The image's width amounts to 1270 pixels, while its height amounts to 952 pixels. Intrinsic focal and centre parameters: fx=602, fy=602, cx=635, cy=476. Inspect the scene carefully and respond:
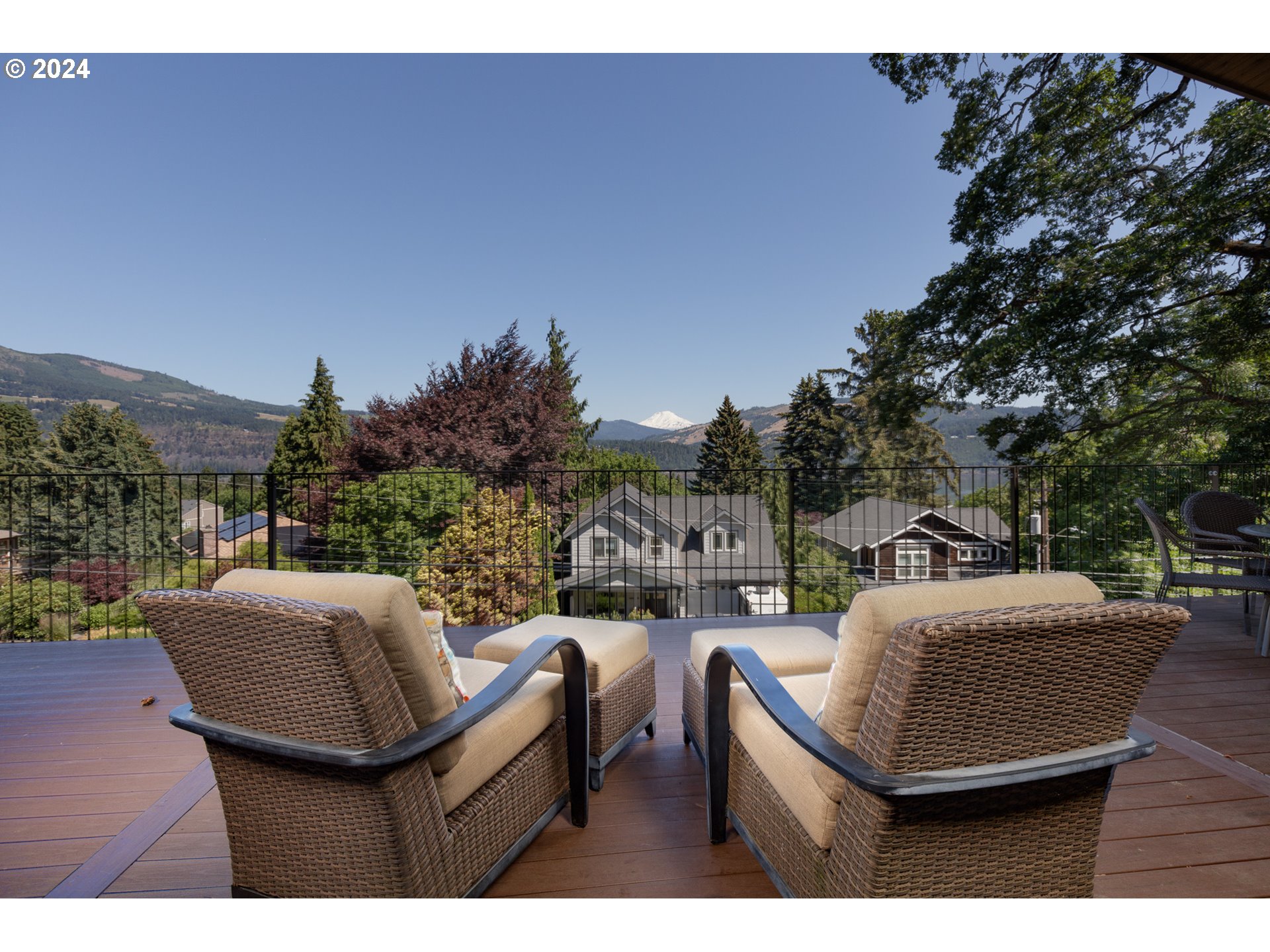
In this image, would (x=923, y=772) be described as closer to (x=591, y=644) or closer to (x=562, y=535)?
(x=591, y=644)

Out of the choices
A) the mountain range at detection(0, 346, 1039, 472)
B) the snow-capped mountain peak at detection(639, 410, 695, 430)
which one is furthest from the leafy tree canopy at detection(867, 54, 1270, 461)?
the snow-capped mountain peak at detection(639, 410, 695, 430)

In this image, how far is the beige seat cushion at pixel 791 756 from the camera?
3.48 ft

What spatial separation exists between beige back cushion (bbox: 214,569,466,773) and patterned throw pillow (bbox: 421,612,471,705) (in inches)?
4.7

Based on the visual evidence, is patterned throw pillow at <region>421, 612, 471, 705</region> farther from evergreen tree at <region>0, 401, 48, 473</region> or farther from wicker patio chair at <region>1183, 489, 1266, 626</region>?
evergreen tree at <region>0, 401, 48, 473</region>

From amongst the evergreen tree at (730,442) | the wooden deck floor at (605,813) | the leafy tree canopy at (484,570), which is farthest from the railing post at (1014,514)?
the evergreen tree at (730,442)

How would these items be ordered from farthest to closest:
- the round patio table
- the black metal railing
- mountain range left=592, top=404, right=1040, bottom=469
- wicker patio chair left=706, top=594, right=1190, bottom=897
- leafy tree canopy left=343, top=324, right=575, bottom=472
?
leafy tree canopy left=343, top=324, right=575, bottom=472, mountain range left=592, top=404, right=1040, bottom=469, the black metal railing, the round patio table, wicker patio chair left=706, top=594, right=1190, bottom=897

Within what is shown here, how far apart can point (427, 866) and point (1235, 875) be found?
179cm

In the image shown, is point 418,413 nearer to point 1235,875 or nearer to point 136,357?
point 1235,875

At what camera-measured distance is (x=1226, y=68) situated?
7.88 ft

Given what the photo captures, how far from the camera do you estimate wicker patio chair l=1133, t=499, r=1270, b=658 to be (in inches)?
117

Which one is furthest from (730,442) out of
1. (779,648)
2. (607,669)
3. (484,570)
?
(607,669)

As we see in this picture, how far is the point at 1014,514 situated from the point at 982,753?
3.93 m

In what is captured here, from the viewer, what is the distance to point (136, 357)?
22.5m
